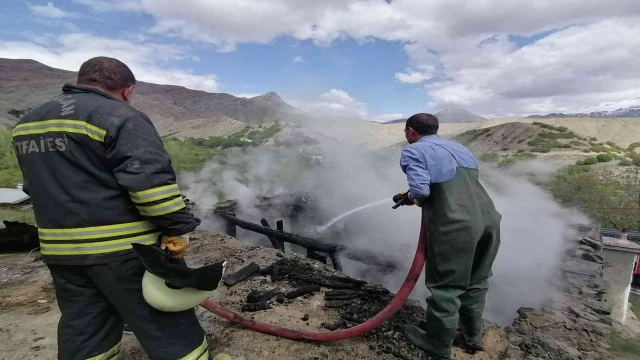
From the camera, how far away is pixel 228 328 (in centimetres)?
310

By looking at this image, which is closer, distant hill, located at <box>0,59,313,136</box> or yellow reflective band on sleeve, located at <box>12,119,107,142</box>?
yellow reflective band on sleeve, located at <box>12,119,107,142</box>

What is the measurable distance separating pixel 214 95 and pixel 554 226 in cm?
11369

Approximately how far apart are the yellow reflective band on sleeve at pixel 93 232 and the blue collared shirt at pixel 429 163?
6.50 ft

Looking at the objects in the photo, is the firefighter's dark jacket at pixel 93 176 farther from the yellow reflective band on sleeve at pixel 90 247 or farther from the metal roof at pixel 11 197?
the metal roof at pixel 11 197

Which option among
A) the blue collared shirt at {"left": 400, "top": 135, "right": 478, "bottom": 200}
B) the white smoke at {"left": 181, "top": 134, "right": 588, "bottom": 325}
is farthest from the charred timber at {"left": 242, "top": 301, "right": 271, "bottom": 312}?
the white smoke at {"left": 181, "top": 134, "right": 588, "bottom": 325}

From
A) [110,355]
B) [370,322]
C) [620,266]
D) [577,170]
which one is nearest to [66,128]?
[110,355]

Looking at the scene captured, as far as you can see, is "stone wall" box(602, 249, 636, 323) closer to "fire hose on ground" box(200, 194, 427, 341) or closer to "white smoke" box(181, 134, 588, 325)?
"white smoke" box(181, 134, 588, 325)

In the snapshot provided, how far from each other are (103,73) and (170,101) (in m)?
109

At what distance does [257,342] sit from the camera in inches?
113

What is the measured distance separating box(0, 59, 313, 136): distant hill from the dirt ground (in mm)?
49838

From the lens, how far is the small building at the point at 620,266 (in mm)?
6012

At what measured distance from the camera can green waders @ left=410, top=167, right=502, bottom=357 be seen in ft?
8.39

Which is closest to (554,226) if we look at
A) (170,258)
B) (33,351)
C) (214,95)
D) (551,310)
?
(551,310)

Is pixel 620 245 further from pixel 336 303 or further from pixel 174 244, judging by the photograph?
pixel 174 244
